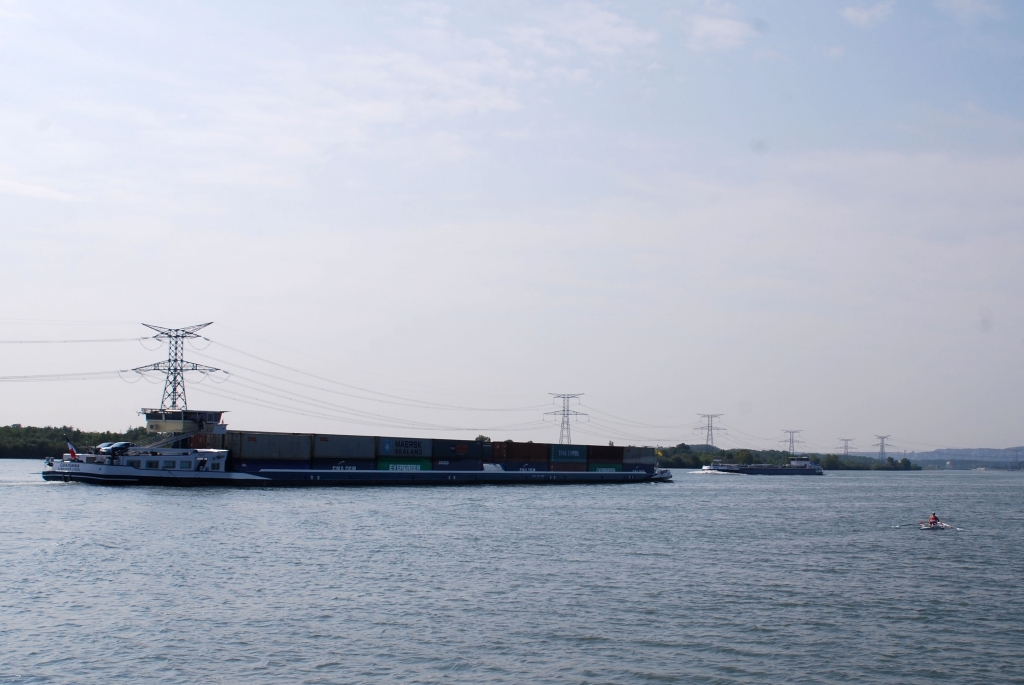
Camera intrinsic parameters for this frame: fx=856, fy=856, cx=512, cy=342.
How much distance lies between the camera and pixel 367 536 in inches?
2052

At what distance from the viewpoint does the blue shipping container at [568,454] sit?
128625mm

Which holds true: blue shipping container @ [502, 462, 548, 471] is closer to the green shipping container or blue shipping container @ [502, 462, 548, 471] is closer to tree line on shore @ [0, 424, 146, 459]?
the green shipping container

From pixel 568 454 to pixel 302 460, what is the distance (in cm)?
4571

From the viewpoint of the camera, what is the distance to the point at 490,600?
33438 millimetres

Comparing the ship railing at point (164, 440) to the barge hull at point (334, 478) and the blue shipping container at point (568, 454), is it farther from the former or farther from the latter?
the blue shipping container at point (568, 454)

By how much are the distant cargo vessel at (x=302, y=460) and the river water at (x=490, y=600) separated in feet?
79.0

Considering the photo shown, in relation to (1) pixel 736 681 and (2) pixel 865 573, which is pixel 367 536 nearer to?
(2) pixel 865 573

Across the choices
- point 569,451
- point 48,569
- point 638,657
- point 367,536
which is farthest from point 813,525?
point 569,451

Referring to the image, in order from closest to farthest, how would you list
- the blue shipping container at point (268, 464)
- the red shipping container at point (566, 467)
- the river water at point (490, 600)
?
the river water at point (490, 600)
the blue shipping container at point (268, 464)
the red shipping container at point (566, 467)

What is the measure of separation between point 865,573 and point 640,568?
10.9 metres

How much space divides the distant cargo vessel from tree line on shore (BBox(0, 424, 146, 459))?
240ft

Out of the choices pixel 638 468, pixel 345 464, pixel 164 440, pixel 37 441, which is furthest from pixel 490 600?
pixel 37 441

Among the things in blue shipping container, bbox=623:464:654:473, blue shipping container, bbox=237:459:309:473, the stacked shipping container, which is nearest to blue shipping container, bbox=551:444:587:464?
the stacked shipping container

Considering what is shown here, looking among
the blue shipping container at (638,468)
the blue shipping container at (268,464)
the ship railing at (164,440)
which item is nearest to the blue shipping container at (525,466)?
the blue shipping container at (638,468)
